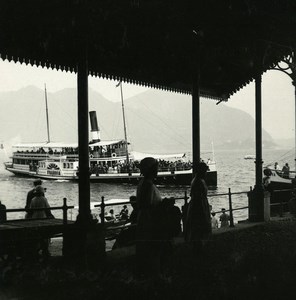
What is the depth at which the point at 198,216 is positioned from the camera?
7.76 meters

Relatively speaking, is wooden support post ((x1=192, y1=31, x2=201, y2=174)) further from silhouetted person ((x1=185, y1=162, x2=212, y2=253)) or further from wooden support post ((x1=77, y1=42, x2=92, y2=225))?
wooden support post ((x1=77, y1=42, x2=92, y2=225))

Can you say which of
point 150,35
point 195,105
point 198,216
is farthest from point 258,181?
point 150,35

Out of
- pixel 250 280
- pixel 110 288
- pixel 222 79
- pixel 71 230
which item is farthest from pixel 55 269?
pixel 222 79

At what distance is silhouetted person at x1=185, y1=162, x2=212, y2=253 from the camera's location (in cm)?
761

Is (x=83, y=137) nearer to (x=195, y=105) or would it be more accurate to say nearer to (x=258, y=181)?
(x=195, y=105)

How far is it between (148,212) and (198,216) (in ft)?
7.91

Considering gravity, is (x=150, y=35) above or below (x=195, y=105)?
above

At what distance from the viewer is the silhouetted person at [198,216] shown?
761 cm

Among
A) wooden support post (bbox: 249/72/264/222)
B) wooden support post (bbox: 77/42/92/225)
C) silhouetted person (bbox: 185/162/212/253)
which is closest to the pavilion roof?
wooden support post (bbox: 77/42/92/225)

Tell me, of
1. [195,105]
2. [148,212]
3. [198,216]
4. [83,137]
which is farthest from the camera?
[195,105]

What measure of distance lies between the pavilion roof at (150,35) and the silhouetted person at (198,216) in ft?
8.26

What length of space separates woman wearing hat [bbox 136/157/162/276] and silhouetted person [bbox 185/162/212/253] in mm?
2027

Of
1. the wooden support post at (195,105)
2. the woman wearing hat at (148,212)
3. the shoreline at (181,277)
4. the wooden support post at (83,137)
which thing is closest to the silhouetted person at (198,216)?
the shoreline at (181,277)

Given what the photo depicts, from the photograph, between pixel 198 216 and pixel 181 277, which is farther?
pixel 198 216
